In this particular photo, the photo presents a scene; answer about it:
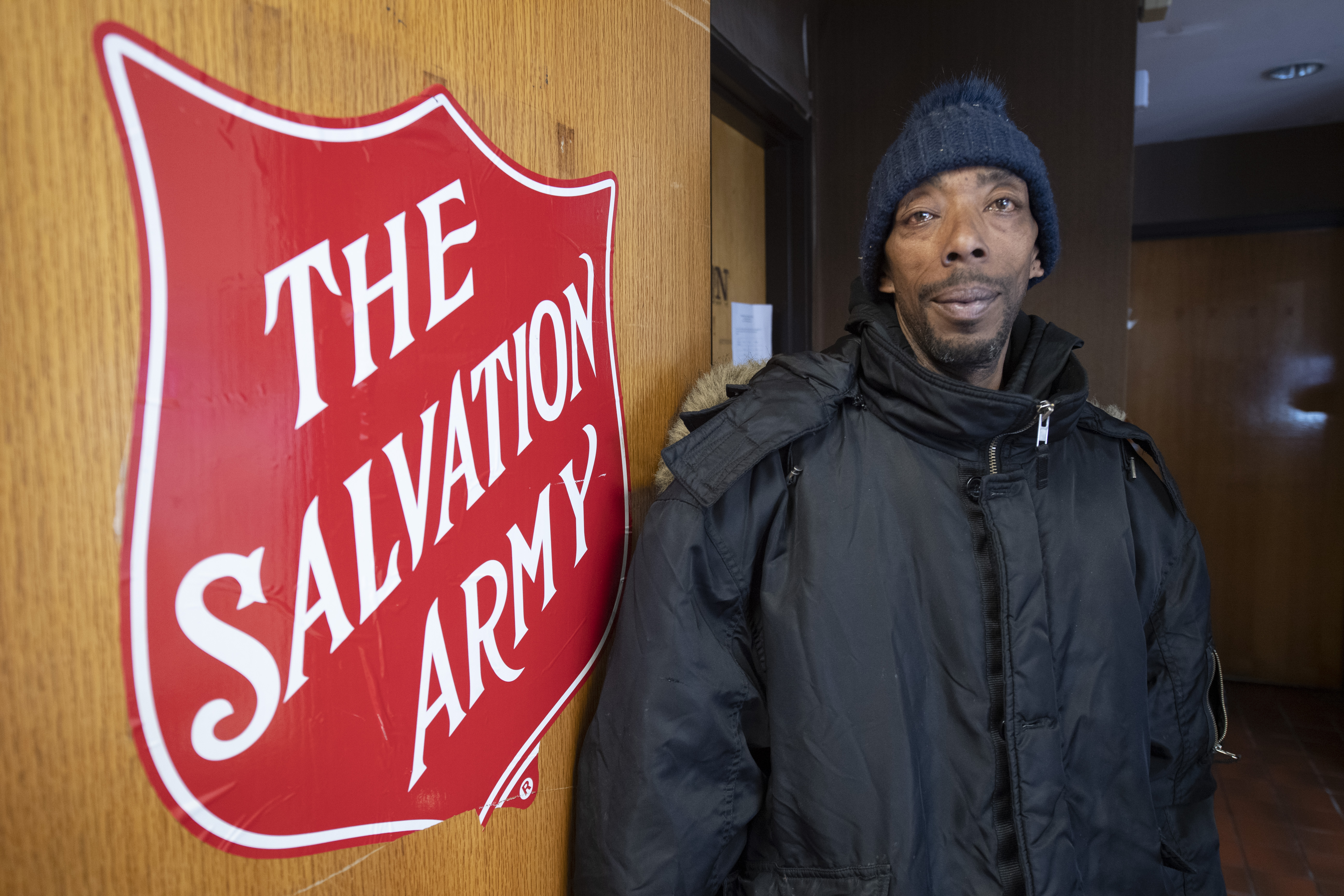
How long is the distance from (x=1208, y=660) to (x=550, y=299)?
1021 millimetres

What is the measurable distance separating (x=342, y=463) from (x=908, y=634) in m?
0.64

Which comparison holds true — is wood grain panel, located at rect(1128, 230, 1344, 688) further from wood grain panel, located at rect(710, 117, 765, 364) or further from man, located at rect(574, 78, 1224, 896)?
man, located at rect(574, 78, 1224, 896)

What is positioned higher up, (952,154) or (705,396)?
(952,154)

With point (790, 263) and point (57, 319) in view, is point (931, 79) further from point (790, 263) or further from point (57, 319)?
point (57, 319)

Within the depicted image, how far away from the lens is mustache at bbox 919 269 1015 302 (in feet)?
3.27

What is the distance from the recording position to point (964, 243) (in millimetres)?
997

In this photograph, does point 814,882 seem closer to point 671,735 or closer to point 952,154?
point 671,735

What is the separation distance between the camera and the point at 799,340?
2111 millimetres

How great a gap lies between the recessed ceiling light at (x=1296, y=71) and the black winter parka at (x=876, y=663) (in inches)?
112

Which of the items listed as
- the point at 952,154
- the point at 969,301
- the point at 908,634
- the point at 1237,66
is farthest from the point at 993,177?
the point at 1237,66

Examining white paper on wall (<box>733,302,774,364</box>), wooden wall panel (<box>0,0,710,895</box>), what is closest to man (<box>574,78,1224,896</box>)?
wooden wall panel (<box>0,0,710,895</box>)

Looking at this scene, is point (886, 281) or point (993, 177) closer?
point (993, 177)

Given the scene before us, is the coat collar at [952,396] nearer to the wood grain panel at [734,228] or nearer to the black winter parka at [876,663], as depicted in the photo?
the black winter parka at [876,663]

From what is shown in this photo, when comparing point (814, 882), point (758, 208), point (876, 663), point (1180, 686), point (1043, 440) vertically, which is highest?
point (758, 208)
